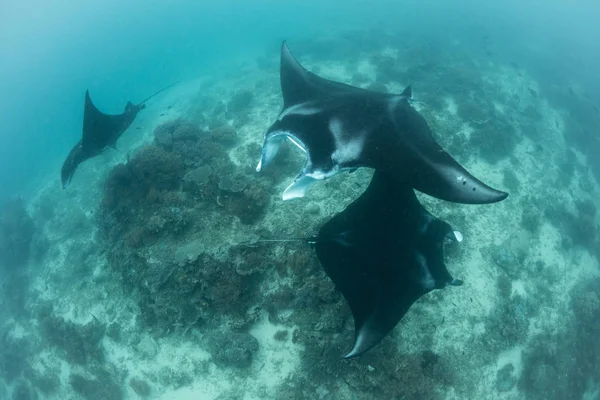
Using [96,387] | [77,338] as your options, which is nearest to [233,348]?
[96,387]

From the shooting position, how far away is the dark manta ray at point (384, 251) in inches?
161

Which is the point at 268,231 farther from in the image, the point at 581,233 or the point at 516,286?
the point at 581,233

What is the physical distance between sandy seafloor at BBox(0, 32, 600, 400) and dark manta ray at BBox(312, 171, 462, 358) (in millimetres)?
2843

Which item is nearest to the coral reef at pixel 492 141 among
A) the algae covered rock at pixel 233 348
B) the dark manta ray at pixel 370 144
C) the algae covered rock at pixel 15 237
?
the dark manta ray at pixel 370 144

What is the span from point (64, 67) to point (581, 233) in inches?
3165

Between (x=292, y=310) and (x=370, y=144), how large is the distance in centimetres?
479

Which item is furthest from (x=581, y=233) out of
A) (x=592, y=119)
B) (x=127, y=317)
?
(x=127, y=317)

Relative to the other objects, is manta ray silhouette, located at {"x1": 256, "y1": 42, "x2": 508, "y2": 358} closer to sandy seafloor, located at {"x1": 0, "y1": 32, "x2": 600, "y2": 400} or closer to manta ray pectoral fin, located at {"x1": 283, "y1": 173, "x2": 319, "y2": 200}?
manta ray pectoral fin, located at {"x1": 283, "y1": 173, "x2": 319, "y2": 200}

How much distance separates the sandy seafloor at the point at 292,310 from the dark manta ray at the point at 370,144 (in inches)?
157

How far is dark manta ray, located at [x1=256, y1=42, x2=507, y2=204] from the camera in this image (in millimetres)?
3223

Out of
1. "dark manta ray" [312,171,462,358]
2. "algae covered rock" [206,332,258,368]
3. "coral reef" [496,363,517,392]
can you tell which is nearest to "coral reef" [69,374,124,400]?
"algae covered rock" [206,332,258,368]

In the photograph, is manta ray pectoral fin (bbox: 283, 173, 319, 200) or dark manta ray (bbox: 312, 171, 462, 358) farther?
dark manta ray (bbox: 312, 171, 462, 358)

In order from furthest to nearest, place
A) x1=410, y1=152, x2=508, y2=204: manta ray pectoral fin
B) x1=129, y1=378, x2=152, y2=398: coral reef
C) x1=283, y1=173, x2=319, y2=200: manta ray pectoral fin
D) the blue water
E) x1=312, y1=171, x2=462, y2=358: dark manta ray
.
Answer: the blue water
x1=129, y1=378, x2=152, y2=398: coral reef
x1=312, y1=171, x2=462, y2=358: dark manta ray
x1=283, y1=173, x2=319, y2=200: manta ray pectoral fin
x1=410, y1=152, x2=508, y2=204: manta ray pectoral fin

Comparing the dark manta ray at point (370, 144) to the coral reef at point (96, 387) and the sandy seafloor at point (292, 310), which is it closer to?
the sandy seafloor at point (292, 310)
